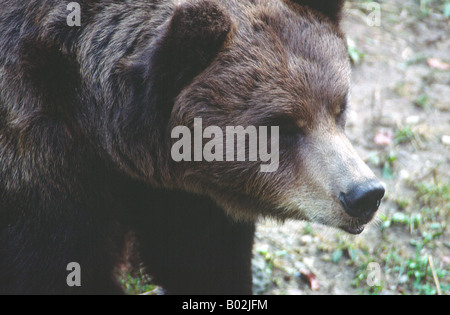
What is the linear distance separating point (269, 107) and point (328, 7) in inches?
37.5

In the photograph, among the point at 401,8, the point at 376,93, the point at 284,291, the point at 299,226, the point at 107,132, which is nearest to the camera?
the point at 107,132

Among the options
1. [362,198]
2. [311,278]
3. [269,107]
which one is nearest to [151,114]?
[269,107]

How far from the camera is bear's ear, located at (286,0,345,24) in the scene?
13.8 ft

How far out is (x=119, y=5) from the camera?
4.04m

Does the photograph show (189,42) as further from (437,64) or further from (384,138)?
(437,64)

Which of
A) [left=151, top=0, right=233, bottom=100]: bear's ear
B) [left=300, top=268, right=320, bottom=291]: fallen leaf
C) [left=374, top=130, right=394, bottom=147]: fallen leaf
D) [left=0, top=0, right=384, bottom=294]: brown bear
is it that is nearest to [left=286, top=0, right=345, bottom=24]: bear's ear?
[left=0, top=0, right=384, bottom=294]: brown bear

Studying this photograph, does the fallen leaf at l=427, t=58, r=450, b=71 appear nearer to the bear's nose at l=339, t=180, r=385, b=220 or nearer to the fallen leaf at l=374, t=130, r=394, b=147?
the fallen leaf at l=374, t=130, r=394, b=147

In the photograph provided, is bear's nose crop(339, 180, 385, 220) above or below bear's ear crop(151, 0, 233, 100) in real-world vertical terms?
below

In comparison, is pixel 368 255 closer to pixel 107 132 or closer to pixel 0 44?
pixel 107 132

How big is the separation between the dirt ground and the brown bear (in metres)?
1.25

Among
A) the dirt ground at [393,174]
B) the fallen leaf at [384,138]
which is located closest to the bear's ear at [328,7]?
the dirt ground at [393,174]

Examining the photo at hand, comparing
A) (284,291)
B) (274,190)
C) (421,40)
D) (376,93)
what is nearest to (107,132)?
(274,190)

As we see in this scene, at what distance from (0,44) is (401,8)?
7.02 meters

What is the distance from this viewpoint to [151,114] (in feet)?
12.7
